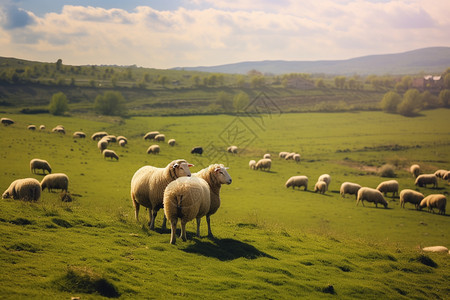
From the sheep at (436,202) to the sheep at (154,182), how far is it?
88.1 feet

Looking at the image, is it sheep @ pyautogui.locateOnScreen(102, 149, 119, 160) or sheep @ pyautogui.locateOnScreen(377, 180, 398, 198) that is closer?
sheep @ pyautogui.locateOnScreen(377, 180, 398, 198)

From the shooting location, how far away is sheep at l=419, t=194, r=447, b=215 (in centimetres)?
3203

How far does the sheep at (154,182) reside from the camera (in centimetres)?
1423

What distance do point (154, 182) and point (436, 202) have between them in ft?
91.4

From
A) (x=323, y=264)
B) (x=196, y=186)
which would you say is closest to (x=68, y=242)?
(x=196, y=186)

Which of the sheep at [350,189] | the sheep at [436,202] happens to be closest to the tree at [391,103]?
the sheep at [350,189]

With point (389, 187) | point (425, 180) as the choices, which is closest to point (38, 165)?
point (389, 187)

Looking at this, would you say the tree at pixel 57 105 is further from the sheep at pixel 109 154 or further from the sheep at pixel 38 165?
the sheep at pixel 38 165

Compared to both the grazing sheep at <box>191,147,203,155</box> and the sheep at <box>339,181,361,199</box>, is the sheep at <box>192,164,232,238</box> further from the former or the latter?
the grazing sheep at <box>191,147,203,155</box>

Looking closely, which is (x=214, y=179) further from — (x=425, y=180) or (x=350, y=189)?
(x=425, y=180)

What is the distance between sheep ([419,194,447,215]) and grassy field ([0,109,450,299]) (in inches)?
52.0

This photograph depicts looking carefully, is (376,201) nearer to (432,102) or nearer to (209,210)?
(209,210)

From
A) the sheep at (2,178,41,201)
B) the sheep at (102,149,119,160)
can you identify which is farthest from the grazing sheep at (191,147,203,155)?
the sheep at (2,178,41,201)

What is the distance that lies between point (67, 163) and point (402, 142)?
63.1m
